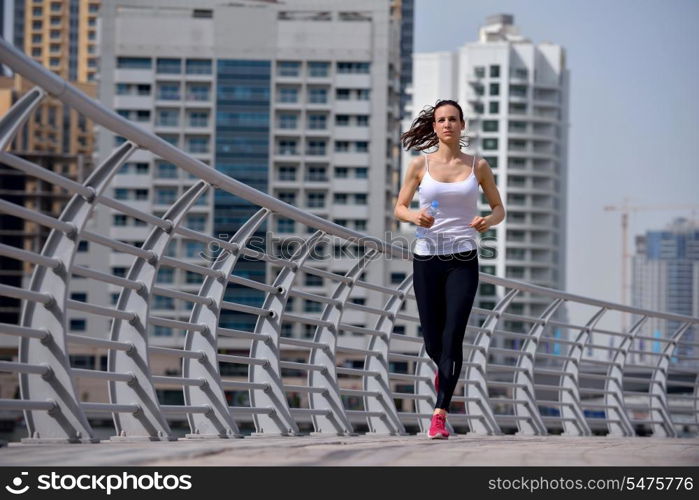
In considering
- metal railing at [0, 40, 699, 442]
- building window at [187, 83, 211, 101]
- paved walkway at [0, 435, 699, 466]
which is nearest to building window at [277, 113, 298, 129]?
building window at [187, 83, 211, 101]

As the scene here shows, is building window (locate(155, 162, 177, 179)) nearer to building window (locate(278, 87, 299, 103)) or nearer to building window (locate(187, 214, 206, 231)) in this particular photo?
building window (locate(187, 214, 206, 231))

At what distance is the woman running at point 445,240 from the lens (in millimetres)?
6836

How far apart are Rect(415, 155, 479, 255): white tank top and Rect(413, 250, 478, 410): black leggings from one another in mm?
60

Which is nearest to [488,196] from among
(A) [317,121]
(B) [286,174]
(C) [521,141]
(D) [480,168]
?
(D) [480,168]

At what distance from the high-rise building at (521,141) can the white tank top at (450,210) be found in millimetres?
131027

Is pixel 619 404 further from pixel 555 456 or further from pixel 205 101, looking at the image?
pixel 205 101

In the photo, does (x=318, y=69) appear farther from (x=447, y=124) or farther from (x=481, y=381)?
(x=447, y=124)

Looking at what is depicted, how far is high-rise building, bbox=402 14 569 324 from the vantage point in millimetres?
139750

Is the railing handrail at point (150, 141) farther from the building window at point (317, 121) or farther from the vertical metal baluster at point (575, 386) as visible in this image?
the building window at point (317, 121)

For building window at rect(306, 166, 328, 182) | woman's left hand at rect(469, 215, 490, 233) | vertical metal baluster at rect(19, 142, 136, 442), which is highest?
building window at rect(306, 166, 328, 182)

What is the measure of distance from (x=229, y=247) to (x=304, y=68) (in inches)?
3850

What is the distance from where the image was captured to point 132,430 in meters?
5.95

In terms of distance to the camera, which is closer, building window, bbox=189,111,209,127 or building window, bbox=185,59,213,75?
building window, bbox=185,59,213,75

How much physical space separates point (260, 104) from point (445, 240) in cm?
9753
